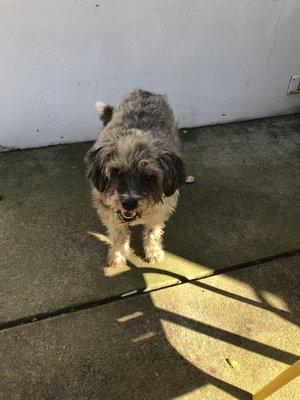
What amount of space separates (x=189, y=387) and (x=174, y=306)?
2.20 feet

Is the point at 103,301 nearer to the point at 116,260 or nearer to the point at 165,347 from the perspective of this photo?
the point at 116,260

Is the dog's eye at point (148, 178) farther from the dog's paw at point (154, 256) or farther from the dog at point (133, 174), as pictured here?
the dog's paw at point (154, 256)

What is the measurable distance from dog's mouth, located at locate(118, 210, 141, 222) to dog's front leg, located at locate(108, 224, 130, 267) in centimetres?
38

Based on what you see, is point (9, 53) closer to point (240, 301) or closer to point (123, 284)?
point (123, 284)

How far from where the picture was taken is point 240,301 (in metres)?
3.39

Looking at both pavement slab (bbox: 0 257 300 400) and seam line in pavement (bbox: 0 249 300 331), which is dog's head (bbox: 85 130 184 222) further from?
pavement slab (bbox: 0 257 300 400)

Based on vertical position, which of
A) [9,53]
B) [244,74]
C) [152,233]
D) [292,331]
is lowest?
[292,331]

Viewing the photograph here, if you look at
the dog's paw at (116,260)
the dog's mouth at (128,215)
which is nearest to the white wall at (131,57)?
the dog's paw at (116,260)

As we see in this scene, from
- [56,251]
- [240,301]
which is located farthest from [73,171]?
[240,301]

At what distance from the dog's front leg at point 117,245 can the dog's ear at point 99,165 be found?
58 cm

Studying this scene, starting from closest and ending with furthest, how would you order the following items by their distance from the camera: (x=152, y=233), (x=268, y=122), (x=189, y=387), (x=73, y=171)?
(x=189, y=387)
(x=152, y=233)
(x=73, y=171)
(x=268, y=122)

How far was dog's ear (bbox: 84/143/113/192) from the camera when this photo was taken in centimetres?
297

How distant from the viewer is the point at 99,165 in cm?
299

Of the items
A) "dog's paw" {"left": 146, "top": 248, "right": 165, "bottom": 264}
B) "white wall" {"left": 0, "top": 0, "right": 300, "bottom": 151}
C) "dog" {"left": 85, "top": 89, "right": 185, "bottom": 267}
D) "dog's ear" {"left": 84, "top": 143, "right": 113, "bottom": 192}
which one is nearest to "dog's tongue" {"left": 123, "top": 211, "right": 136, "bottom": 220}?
"dog" {"left": 85, "top": 89, "right": 185, "bottom": 267}
